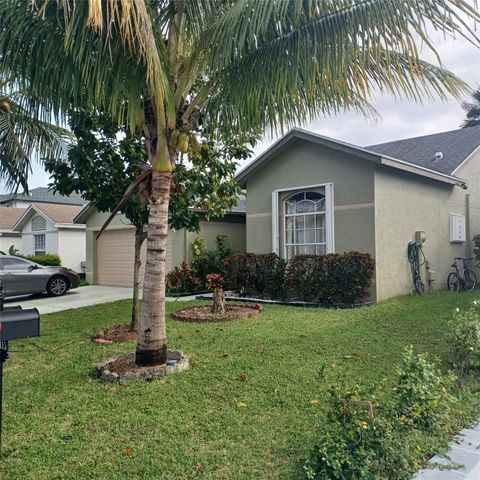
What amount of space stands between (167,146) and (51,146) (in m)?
6.12

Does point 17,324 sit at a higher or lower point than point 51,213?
lower

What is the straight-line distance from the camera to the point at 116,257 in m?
17.2

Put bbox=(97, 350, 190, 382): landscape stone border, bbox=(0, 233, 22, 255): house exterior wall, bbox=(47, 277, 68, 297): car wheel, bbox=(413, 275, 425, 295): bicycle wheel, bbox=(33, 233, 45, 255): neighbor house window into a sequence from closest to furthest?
bbox=(97, 350, 190, 382): landscape stone border
bbox=(413, 275, 425, 295): bicycle wheel
bbox=(47, 277, 68, 297): car wheel
bbox=(33, 233, 45, 255): neighbor house window
bbox=(0, 233, 22, 255): house exterior wall

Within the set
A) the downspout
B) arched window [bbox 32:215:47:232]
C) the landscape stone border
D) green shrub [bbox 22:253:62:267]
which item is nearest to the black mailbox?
the landscape stone border

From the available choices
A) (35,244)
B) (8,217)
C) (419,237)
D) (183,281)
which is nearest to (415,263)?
(419,237)

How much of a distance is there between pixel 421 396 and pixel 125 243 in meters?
14.7

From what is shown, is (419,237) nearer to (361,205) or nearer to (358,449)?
(361,205)

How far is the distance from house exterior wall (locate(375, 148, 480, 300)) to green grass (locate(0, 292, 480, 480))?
302 cm

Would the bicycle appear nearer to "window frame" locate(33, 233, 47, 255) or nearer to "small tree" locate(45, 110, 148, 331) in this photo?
"small tree" locate(45, 110, 148, 331)

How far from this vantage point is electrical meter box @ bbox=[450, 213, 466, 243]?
542 inches

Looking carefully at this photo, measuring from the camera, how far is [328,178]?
1154cm

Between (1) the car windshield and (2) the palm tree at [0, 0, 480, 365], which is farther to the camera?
(1) the car windshield

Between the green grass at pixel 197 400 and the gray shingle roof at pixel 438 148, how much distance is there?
819cm

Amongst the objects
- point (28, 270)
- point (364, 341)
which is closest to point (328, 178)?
point (364, 341)
